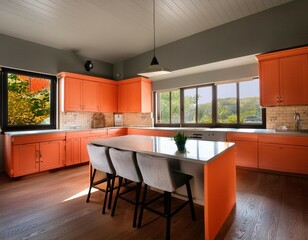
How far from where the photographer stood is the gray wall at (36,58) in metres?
3.85

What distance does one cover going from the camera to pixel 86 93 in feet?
16.3

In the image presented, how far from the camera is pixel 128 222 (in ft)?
6.75

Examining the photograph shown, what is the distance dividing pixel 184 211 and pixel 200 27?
3.50m

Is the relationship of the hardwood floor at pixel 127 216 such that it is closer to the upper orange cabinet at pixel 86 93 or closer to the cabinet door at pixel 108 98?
the upper orange cabinet at pixel 86 93

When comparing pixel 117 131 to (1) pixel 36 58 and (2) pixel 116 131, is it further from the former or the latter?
(1) pixel 36 58

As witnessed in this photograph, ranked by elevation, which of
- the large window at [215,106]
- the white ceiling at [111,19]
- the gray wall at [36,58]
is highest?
the white ceiling at [111,19]

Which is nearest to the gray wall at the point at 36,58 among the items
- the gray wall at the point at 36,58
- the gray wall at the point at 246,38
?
the gray wall at the point at 36,58

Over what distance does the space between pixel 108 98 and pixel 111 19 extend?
257cm

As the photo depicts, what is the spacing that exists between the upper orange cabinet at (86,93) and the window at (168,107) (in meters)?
1.39

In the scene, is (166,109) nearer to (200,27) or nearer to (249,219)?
(200,27)

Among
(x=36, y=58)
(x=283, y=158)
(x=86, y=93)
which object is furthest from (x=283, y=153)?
(x=36, y=58)

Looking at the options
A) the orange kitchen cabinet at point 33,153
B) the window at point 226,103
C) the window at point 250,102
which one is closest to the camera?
the orange kitchen cabinet at point 33,153

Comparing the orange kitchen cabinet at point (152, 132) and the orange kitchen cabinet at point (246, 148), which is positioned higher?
the orange kitchen cabinet at point (152, 132)

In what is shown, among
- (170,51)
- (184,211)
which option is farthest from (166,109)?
(184,211)
